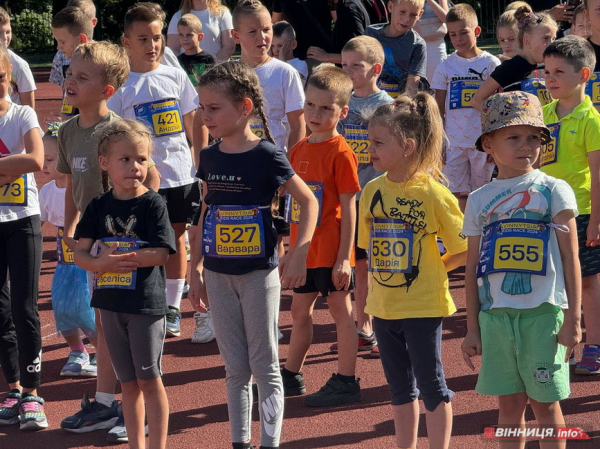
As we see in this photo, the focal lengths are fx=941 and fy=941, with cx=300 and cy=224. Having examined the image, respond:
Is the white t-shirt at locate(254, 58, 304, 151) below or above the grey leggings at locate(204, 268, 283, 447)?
above

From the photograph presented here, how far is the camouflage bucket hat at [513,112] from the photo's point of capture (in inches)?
157

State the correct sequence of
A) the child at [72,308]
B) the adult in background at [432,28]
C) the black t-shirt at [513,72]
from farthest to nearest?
the adult in background at [432,28], the black t-shirt at [513,72], the child at [72,308]

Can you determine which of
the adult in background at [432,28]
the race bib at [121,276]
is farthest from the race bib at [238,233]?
the adult in background at [432,28]

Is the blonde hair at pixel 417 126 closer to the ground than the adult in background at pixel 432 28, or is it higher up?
closer to the ground

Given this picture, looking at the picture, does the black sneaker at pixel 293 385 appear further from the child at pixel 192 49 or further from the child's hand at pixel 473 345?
the child at pixel 192 49

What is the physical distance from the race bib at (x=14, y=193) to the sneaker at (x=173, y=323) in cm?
172

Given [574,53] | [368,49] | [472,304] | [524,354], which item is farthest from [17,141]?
[574,53]

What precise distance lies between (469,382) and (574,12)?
3.75 metres

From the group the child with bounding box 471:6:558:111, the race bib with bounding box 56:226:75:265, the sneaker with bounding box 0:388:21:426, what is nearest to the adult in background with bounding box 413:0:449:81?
the child with bounding box 471:6:558:111

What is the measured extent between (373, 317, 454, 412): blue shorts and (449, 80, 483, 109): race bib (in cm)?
404

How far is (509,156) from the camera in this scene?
4.02 metres

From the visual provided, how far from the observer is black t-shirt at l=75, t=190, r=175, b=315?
4441mm

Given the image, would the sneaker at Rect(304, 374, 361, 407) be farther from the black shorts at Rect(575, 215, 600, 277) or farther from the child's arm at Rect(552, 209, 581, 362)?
the child's arm at Rect(552, 209, 581, 362)

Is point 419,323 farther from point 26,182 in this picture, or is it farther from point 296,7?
point 296,7
